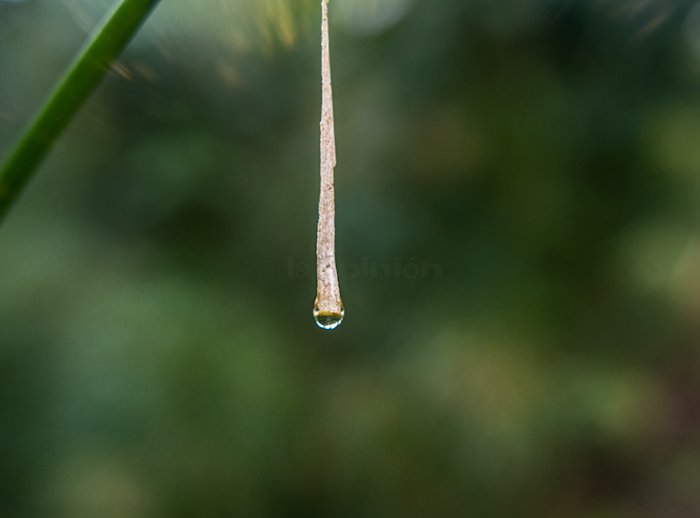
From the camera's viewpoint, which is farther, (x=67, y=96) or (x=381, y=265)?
(x=381, y=265)

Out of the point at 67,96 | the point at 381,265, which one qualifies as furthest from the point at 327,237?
the point at 381,265

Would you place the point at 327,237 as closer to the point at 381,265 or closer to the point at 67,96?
the point at 67,96

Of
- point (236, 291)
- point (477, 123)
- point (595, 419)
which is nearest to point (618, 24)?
point (477, 123)

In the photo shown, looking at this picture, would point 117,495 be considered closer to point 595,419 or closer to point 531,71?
point 595,419

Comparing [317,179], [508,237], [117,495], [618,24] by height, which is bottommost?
[117,495]

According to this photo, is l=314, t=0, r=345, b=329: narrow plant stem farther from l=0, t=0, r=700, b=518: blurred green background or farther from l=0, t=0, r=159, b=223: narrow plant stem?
l=0, t=0, r=700, b=518: blurred green background

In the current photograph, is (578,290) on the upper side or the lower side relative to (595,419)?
upper

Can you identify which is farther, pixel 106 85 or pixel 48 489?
pixel 106 85
